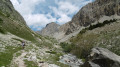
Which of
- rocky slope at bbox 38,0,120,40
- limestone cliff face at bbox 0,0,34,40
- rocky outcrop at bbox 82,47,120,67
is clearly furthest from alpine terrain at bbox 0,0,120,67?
rocky slope at bbox 38,0,120,40

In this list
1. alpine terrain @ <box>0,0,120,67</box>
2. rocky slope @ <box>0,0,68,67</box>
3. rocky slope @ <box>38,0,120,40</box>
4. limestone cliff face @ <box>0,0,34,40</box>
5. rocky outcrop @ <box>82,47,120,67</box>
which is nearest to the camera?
rocky outcrop @ <box>82,47,120,67</box>

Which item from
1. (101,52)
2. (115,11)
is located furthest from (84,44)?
(115,11)

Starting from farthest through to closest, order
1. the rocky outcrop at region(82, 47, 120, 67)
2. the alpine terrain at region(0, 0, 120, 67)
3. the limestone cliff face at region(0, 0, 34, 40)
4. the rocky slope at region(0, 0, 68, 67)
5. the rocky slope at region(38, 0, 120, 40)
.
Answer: the rocky slope at region(38, 0, 120, 40), the limestone cliff face at region(0, 0, 34, 40), the rocky slope at region(0, 0, 68, 67), the alpine terrain at region(0, 0, 120, 67), the rocky outcrop at region(82, 47, 120, 67)

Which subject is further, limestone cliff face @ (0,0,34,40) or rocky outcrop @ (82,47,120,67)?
limestone cliff face @ (0,0,34,40)

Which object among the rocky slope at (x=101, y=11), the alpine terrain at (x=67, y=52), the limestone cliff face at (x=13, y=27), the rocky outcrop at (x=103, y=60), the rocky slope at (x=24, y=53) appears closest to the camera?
the rocky outcrop at (x=103, y=60)

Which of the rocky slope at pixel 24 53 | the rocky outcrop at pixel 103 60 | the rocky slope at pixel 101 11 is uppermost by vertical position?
the rocky slope at pixel 101 11

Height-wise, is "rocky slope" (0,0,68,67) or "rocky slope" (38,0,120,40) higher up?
"rocky slope" (38,0,120,40)

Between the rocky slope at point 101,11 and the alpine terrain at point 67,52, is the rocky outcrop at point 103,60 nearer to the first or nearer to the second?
Result: the alpine terrain at point 67,52

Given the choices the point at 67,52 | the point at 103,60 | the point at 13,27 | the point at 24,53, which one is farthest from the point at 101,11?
the point at 103,60

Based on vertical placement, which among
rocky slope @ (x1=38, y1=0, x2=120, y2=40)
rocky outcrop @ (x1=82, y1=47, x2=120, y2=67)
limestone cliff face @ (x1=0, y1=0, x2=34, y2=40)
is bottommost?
rocky outcrop @ (x1=82, y1=47, x2=120, y2=67)

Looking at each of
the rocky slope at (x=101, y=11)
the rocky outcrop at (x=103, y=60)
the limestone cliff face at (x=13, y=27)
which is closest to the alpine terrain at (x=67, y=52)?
the rocky outcrop at (x=103, y=60)

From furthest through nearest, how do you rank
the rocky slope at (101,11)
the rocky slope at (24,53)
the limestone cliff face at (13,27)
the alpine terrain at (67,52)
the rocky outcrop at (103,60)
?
the rocky slope at (101,11) < the limestone cliff face at (13,27) < the rocky slope at (24,53) < the alpine terrain at (67,52) < the rocky outcrop at (103,60)

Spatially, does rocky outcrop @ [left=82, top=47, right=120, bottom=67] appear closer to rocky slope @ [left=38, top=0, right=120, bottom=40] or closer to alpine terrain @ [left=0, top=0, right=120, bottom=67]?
alpine terrain @ [left=0, top=0, right=120, bottom=67]

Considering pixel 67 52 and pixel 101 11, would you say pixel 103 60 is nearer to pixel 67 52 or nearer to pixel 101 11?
pixel 67 52
